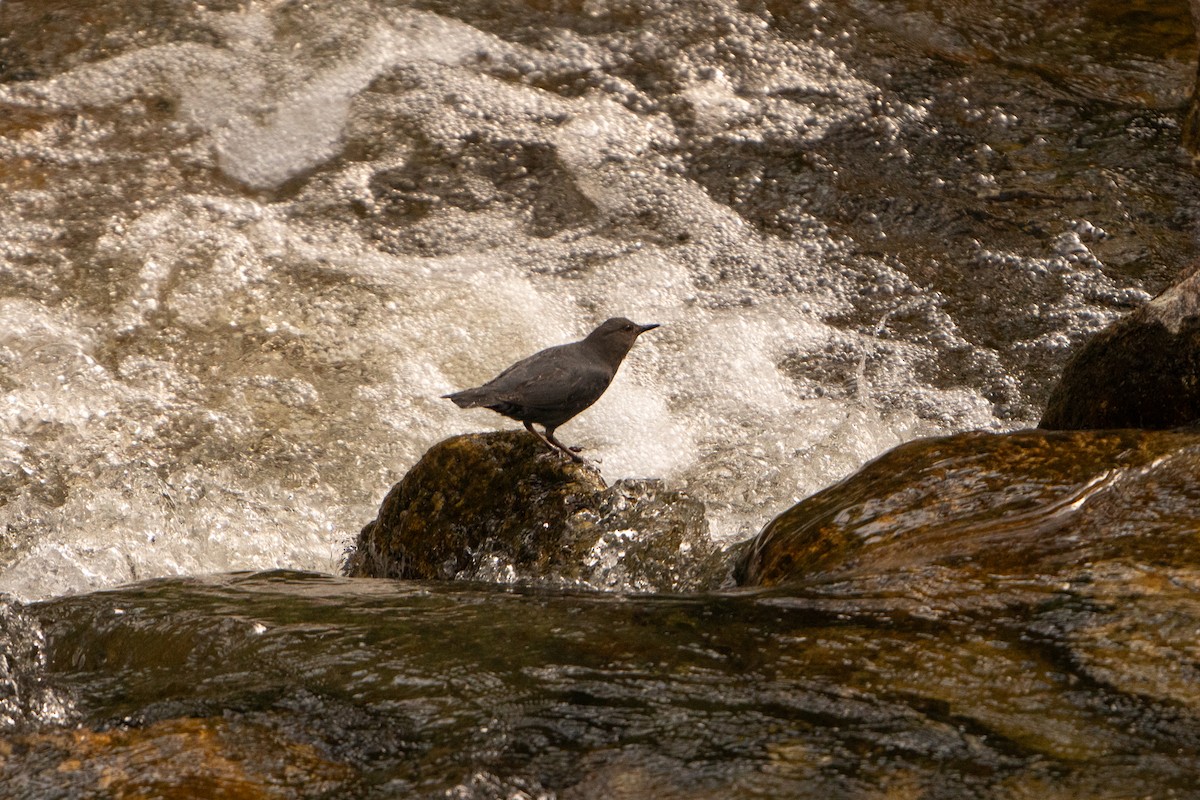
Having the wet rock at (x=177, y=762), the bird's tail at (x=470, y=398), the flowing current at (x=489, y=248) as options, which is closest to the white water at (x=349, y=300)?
the flowing current at (x=489, y=248)

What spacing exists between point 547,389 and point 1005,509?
170 centimetres

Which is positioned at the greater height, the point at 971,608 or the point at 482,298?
the point at 971,608

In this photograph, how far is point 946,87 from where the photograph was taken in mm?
7852

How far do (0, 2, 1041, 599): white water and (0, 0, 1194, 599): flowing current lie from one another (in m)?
0.02

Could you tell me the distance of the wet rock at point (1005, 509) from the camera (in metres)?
3.16

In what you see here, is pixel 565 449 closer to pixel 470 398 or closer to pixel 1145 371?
pixel 470 398

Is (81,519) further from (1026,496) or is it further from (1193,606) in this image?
(1193,606)

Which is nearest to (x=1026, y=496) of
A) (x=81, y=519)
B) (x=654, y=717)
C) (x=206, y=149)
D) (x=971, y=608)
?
(x=971, y=608)

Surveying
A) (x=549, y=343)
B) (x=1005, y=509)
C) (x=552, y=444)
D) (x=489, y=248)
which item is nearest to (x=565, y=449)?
(x=552, y=444)

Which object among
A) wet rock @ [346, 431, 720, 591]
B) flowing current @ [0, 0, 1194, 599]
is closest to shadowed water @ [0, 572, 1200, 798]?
wet rock @ [346, 431, 720, 591]

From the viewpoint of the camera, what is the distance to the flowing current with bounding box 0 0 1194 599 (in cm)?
566

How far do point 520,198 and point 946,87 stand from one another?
2644 mm

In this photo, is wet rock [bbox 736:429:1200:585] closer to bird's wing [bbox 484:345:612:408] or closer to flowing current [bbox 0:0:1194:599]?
bird's wing [bbox 484:345:612:408]

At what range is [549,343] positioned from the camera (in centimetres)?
636
